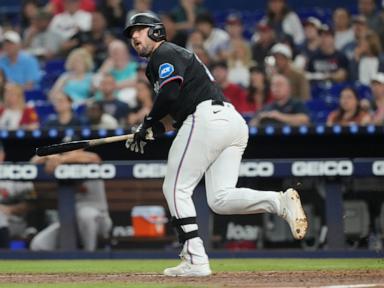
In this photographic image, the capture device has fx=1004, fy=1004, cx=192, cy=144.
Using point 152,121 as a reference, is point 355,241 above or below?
below

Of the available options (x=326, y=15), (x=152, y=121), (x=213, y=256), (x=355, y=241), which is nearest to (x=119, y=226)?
(x=213, y=256)

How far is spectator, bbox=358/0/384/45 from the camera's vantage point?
13117 millimetres

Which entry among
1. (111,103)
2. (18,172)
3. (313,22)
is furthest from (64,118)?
(313,22)

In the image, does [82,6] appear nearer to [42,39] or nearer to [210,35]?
[42,39]

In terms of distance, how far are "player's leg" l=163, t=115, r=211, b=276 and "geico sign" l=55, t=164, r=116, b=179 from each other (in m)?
3.26

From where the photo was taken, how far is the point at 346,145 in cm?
1051

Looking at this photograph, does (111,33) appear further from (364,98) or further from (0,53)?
(364,98)

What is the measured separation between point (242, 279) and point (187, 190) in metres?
0.71

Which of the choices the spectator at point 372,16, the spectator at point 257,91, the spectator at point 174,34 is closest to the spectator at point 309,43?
the spectator at point 372,16

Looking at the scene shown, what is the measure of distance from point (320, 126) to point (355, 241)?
54.5 inches

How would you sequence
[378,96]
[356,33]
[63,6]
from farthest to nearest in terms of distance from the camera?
1. [63,6]
2. [356,33]
3. [378,96]

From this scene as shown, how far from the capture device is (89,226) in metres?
9.94

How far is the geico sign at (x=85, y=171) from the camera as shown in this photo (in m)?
10.0

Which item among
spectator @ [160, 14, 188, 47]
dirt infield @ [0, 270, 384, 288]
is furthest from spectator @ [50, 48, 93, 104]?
dirt infield @ [0, 270, 384, 288]
